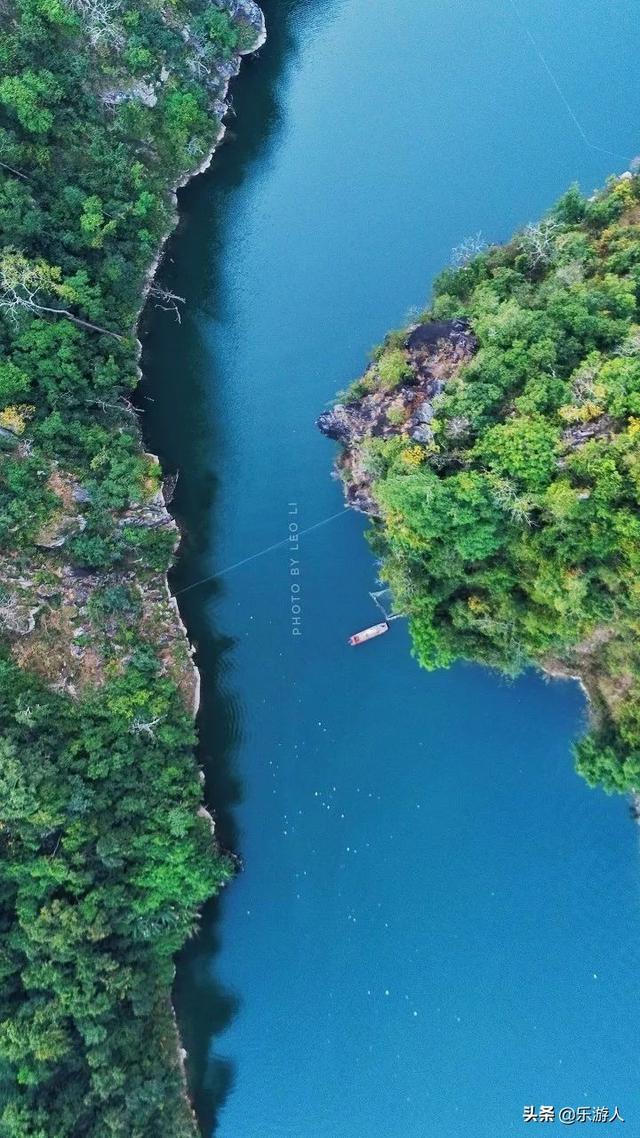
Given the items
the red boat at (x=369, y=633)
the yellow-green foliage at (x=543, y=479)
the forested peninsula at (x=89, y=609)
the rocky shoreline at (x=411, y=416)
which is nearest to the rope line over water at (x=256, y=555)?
the forested peninsula at (x=89, y=609)

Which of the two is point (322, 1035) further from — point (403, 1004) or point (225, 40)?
point (225, 40)

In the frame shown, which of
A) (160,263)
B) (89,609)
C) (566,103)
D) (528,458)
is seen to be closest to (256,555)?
(89,609)

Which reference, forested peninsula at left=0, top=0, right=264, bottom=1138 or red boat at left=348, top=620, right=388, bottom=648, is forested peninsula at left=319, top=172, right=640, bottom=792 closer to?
red boat at left=348, top=620, right=388, bottom=648

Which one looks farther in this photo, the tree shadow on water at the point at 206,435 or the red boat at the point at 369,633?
the red boat at the point at 369,633

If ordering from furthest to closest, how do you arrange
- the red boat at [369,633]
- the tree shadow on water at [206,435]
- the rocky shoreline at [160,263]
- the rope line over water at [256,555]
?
the rope line over water at [256,555] < the red boat at [369,633] < the tree shadow on water at [206,435] < the rocky shoreline at [160,263]

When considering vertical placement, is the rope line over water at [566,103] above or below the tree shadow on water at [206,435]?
above

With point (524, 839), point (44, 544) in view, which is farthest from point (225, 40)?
point (524, 839)

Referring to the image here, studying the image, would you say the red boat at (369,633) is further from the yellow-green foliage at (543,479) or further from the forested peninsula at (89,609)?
the forested peninsula at (89,609)
